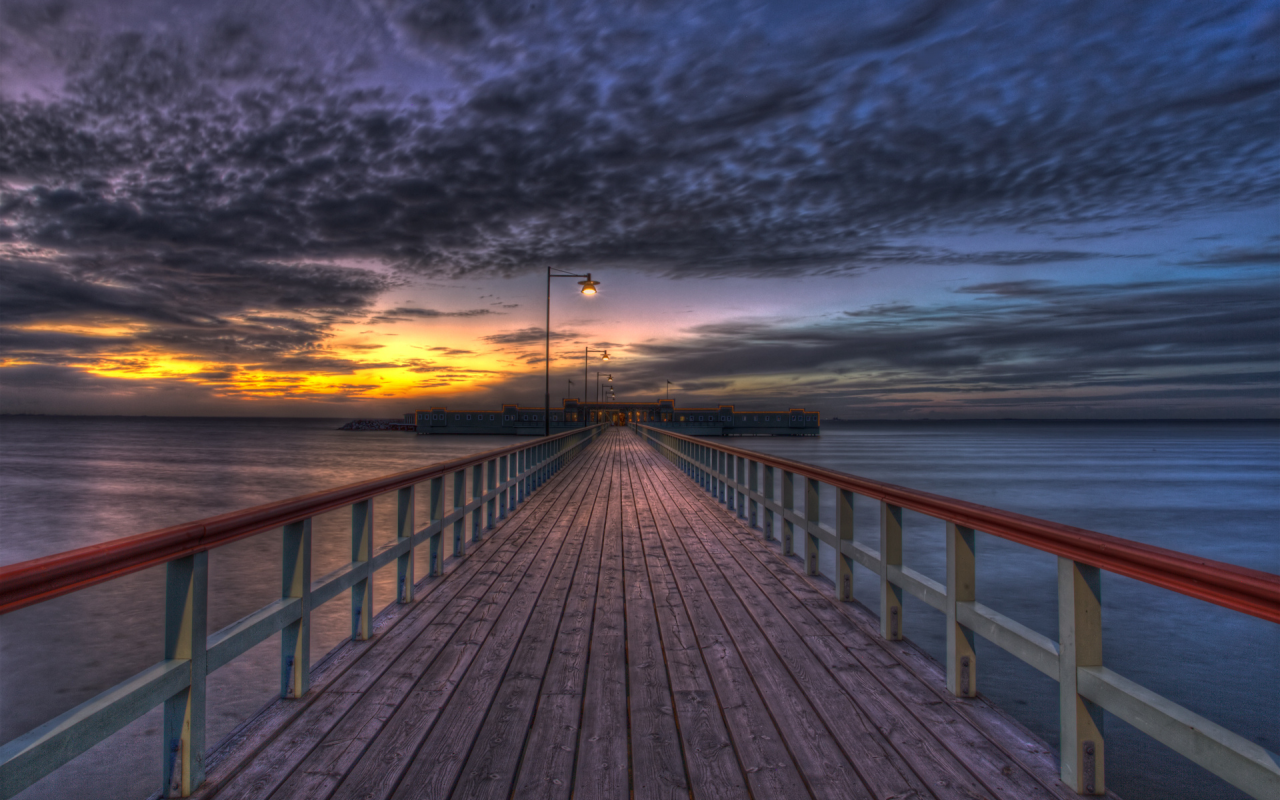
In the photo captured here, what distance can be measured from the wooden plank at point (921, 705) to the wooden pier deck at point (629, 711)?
0.03 ft

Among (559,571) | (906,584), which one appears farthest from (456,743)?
(559,571)

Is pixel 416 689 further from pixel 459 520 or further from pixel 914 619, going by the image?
pixel 914 619

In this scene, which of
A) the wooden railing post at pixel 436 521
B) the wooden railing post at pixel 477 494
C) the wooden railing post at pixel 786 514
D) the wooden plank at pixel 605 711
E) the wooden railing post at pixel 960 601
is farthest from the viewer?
the wooden railing post at pixel 477 494

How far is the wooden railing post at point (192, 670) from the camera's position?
2.16 metres

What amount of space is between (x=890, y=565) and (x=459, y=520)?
3896 millimetres

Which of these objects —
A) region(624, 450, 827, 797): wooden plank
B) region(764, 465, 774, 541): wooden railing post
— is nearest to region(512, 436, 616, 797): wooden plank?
region(624, 450, 827, 797): wooden plank

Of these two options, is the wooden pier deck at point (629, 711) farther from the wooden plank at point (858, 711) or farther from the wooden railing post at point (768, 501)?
the wooden railing post at point (768, 501)

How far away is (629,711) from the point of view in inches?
114

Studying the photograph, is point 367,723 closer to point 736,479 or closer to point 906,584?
point 906,584

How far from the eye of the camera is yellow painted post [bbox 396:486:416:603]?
4270 mm

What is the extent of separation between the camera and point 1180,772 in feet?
15.4

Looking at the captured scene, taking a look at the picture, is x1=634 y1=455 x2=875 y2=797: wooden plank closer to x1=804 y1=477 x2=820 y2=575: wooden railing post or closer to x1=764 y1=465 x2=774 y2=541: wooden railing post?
x1=804 y1=477 x2=820 y2=575: wooden railing post

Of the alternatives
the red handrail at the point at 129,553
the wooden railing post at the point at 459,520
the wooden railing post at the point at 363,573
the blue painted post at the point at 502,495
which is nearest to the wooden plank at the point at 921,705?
the wooden railing post at the point at 363,573

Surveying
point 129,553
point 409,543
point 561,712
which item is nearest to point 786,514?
point 409,543
